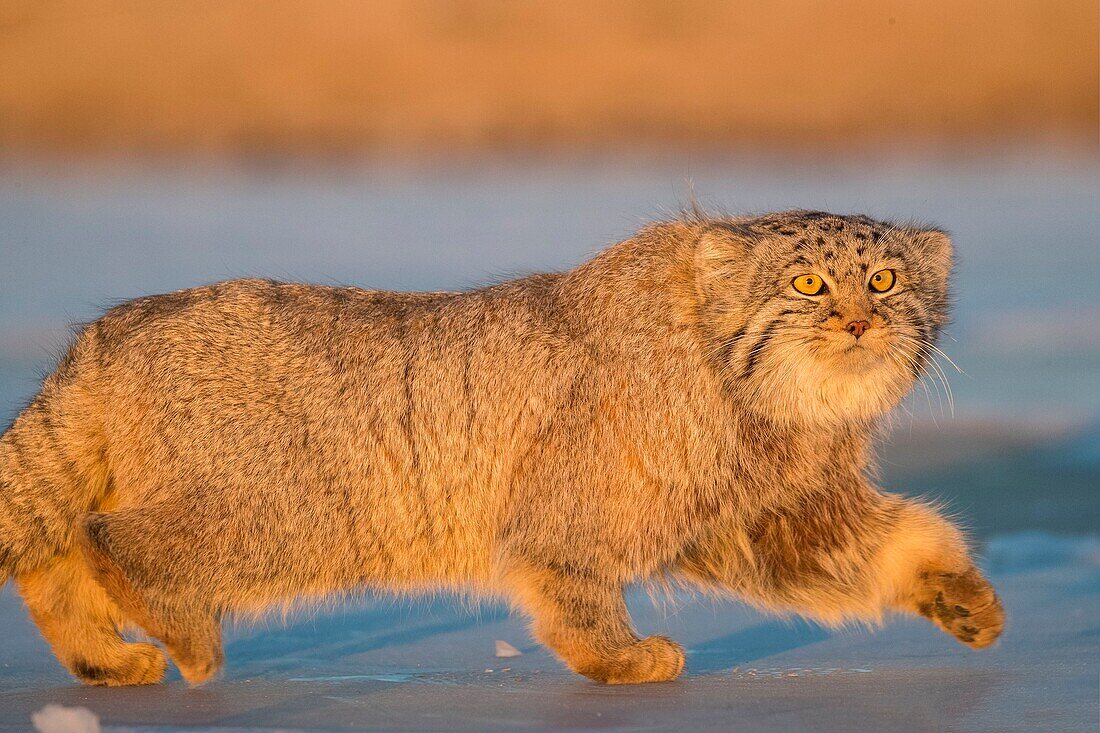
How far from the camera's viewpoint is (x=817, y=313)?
619cm

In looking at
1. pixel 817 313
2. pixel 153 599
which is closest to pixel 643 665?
pixel 817 313

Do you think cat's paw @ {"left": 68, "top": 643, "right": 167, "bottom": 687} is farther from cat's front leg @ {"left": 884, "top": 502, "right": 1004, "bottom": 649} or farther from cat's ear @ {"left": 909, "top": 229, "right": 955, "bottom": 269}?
cat's ear @ {"left": 909, "top": 229, "right": 955, "bottom": 269}

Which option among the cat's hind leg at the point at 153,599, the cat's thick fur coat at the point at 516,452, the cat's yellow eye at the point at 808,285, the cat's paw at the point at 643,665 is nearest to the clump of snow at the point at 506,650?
the cat's thick fur coat at the point at 516,452

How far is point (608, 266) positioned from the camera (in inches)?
268

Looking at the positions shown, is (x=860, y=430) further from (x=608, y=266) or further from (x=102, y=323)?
(x=102, y=323)

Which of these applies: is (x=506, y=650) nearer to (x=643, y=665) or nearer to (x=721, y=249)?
(x=643, y=665)

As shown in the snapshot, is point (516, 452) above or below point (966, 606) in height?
above

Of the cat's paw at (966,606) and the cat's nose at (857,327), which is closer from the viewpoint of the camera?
the cat's nose at (857,327)

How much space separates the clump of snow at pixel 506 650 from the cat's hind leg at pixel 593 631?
89 centimetres

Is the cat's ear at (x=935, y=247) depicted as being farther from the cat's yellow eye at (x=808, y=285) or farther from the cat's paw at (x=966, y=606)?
the cat's paw at (x=966, y=606)

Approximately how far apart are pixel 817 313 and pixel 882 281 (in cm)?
33

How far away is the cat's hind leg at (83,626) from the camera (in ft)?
21.8

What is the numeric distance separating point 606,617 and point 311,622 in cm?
235

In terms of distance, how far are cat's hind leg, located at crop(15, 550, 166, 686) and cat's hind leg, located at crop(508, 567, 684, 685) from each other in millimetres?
1704
